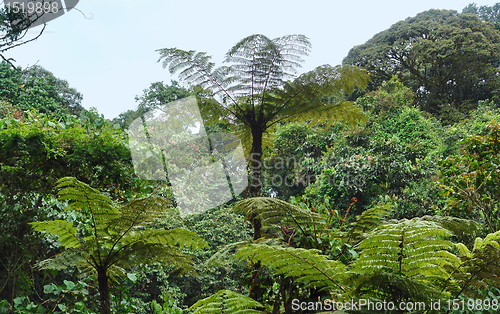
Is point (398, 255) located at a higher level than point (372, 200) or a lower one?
higher

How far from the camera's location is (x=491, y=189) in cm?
297

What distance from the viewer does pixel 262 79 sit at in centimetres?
249

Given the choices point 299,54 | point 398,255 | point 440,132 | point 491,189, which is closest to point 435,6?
point 440,132

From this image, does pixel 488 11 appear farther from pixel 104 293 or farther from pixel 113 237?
pixel 104 293

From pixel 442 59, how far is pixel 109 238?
41.2ft

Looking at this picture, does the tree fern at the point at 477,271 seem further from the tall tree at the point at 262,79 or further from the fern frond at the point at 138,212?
the tall tree at the point at 262,79

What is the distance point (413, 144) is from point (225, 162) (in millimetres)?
4649

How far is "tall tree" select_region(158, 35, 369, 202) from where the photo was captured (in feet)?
7.93

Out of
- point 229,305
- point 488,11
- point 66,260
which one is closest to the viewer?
point 229,305

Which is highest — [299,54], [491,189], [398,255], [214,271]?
[299,54]

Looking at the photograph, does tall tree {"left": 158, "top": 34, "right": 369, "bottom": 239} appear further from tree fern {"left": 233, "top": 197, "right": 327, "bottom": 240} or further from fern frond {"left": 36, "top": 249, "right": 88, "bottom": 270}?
fern frond {"left": 36, "top": 249, "right": 88, "bottom": 270}

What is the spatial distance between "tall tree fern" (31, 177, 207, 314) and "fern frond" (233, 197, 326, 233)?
0.40 metres

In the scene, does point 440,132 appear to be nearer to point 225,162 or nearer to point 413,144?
point 413,144

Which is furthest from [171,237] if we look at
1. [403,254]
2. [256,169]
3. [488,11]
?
[488,11]
